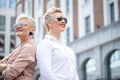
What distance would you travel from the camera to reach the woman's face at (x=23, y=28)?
10.5 feet

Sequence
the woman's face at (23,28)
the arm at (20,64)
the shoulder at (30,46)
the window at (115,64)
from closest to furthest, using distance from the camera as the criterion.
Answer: the arm at (20,64) < the shoulder at (30,46) < the woman's face at (23,28) < the window at (115,64)

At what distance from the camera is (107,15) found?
64.3 feet

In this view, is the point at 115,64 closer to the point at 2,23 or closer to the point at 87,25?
the point at 87,25

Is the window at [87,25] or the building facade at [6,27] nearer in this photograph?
the window at [87,25]

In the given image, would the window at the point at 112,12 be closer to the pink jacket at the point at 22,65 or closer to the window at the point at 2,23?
the pink jacket at the point at 22,65

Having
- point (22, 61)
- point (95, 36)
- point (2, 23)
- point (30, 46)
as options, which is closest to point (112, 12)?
point (95, 36)

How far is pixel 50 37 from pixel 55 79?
0.42 meters

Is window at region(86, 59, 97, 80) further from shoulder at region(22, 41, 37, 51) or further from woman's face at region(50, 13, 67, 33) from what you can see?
shoulder at region(22, 41, 37, 51)

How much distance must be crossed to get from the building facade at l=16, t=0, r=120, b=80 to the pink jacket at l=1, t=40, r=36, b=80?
1507cm

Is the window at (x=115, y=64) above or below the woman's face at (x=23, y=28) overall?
below

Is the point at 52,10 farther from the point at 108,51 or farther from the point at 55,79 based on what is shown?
the point at 108,51

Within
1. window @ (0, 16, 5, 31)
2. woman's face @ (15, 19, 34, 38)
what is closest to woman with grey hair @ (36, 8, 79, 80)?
woman's face @ (15, 19, 34, 38)

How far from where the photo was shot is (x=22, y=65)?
9.83ft

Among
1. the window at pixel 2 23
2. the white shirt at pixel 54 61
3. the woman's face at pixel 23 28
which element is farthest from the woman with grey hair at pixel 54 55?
the window at pixel 2 23
